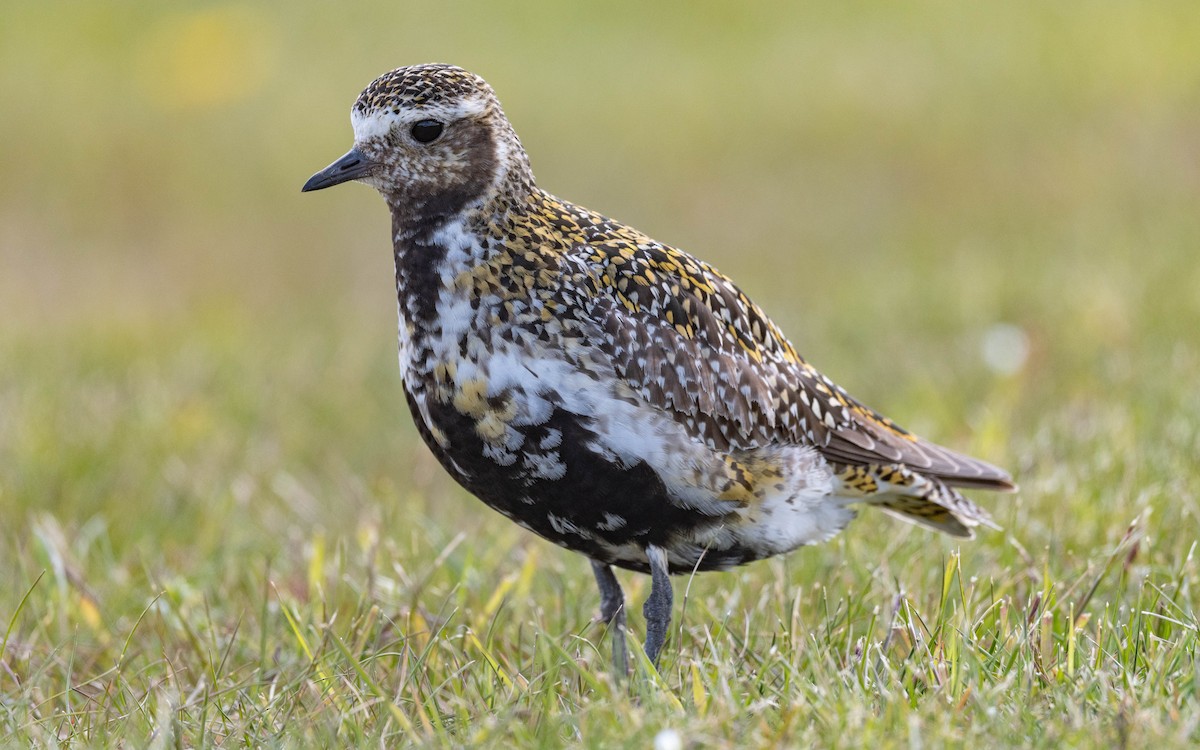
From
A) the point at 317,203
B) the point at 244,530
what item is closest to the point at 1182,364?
the point at 244,530

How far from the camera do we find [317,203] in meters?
15.0

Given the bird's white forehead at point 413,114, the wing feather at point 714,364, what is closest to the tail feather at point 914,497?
the wing feather at point 714,364

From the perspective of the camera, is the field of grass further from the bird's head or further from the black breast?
the bird's head

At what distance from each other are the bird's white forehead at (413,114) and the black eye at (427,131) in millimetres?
16

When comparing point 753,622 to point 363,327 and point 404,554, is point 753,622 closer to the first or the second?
Answer: point 404,554

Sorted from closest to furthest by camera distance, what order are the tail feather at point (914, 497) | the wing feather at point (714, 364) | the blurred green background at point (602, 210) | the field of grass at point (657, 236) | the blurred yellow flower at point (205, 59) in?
the field of grass at point (657, 236) < the wing feather at point (714, 364) < the tail feather at point (914, 497) < the blurred green background at point (602, 210) < the blurred yellow flower at point (205, 59)

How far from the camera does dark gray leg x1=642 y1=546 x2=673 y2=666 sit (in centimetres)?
459

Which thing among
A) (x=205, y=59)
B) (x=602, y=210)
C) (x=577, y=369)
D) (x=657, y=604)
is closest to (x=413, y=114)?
→ (x=577, y=369)

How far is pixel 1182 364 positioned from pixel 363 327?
6.31 metres

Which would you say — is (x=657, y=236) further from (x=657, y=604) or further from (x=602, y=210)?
(x=657, y=604)

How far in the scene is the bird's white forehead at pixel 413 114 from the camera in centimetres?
464

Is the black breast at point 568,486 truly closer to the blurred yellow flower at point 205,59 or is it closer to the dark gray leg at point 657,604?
the dark gray leg at point 657,604

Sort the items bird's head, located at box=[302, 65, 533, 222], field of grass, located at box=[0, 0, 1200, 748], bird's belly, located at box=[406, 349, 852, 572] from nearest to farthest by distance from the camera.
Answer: field of grass, located at box=[0, 0, 1200, 748] < bird's belly, located at box=[406, 349, 852, 572] < bird's head, located at box=[302, 65, 533, 222]

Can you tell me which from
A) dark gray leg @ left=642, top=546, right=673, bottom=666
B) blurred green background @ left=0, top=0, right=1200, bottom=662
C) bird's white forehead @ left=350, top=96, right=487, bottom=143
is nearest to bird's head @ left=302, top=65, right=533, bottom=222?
bird's white forehead @ left=350, top=96, right=487, bottom=143
